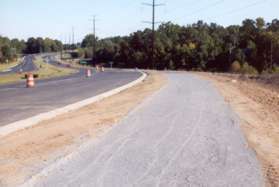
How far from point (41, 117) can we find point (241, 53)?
306 ft

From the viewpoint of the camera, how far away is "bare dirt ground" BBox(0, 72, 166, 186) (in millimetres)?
7867

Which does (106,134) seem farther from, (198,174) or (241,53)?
(241,53)

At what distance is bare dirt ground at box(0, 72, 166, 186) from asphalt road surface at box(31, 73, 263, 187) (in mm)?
413

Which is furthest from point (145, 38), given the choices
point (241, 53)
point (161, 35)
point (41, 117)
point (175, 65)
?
point (41, 117)

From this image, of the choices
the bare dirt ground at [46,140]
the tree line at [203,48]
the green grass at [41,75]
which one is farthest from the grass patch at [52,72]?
the bare dirt ground at [46,140]

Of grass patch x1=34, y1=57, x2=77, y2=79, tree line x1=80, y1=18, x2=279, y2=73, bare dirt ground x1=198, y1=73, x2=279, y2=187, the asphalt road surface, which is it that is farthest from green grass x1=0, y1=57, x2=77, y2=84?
tree line x1=80, y1=18, x2=279, y2=73

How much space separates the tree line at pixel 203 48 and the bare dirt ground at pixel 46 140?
8322cm

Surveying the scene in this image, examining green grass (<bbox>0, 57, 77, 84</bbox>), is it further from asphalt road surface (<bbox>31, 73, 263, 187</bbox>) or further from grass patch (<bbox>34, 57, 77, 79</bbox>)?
asphalt road surface (<bbox>31, 73, 263, 187</bbox>)

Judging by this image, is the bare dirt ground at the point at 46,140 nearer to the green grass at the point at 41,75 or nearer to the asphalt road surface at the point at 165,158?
the asphalt road surface at the point at 165,158

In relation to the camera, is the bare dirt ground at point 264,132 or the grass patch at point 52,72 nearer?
the bare dirt ground at point 264,132

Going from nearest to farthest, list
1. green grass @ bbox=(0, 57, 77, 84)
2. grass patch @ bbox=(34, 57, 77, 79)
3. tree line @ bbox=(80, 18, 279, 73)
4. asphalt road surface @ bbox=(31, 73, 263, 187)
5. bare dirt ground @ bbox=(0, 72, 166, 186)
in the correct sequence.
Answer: asphalt road surface @ bbox=(31, 73, 263, 187) → bare dirt ground @ bbox=(0, 72, 166, 186) → green grass @ bbox=(0, 57, 77, 84) → grass patch @ bbox=(34, 57, 77, 79) → tree line @ bbox=(80, 18, 279, 73)

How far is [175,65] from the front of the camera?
121 meters

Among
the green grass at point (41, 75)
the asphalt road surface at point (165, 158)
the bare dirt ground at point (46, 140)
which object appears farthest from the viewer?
the green grass at point (41, 75)

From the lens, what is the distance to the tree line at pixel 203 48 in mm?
103062
